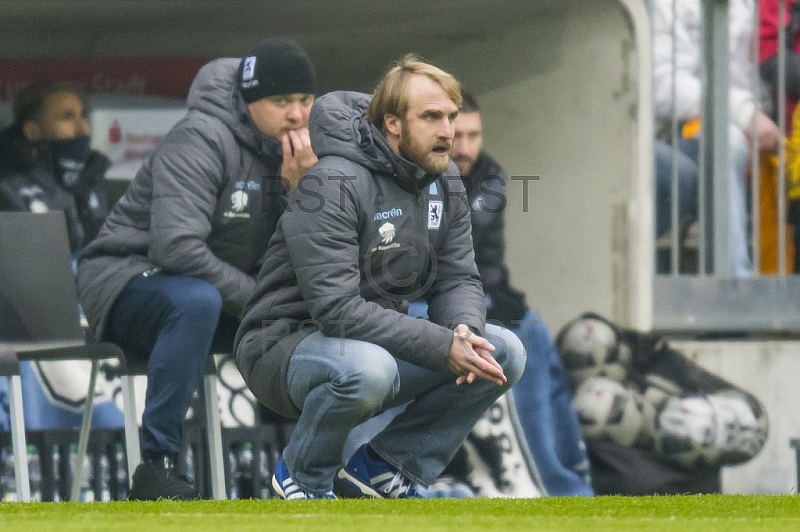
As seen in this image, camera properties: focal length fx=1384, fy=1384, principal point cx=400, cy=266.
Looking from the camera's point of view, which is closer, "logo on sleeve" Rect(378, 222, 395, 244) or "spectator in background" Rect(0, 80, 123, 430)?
"logo on sleeve" Rect(378, 222, 395, 244)

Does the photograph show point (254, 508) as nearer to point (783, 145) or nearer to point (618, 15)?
point (618, 15)

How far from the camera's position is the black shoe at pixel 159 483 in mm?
3914

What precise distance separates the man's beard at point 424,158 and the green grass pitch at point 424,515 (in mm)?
929

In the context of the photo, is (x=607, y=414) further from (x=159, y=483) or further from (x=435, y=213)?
(x=159, y=483)

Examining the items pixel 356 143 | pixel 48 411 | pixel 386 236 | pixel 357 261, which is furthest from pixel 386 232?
pixel 48 411

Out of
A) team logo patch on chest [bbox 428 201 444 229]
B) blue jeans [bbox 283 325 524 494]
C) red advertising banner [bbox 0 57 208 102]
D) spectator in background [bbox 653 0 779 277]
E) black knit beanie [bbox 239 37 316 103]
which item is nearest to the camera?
blue jeans [bbox 283 325 524 494]

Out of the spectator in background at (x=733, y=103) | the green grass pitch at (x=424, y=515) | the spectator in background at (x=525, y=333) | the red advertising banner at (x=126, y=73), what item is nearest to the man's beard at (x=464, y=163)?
the spectator in background at (x=525, y=333)

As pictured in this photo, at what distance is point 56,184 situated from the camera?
5.35 metres

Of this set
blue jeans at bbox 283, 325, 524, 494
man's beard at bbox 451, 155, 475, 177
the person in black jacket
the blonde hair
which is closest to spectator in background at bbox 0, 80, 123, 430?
the person in black jacket

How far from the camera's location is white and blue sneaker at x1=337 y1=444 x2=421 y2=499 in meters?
3.92

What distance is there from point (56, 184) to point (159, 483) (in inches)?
71.7

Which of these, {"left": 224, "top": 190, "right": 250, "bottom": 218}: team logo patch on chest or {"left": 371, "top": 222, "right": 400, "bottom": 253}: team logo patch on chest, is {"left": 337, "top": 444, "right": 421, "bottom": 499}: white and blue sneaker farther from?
{"left": 224, "top": 190, "right": 250, "bottom": 218}: team logo patch on chest

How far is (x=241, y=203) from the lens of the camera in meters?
4.48

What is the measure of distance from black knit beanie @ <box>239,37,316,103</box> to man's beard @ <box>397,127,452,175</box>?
70 cm
